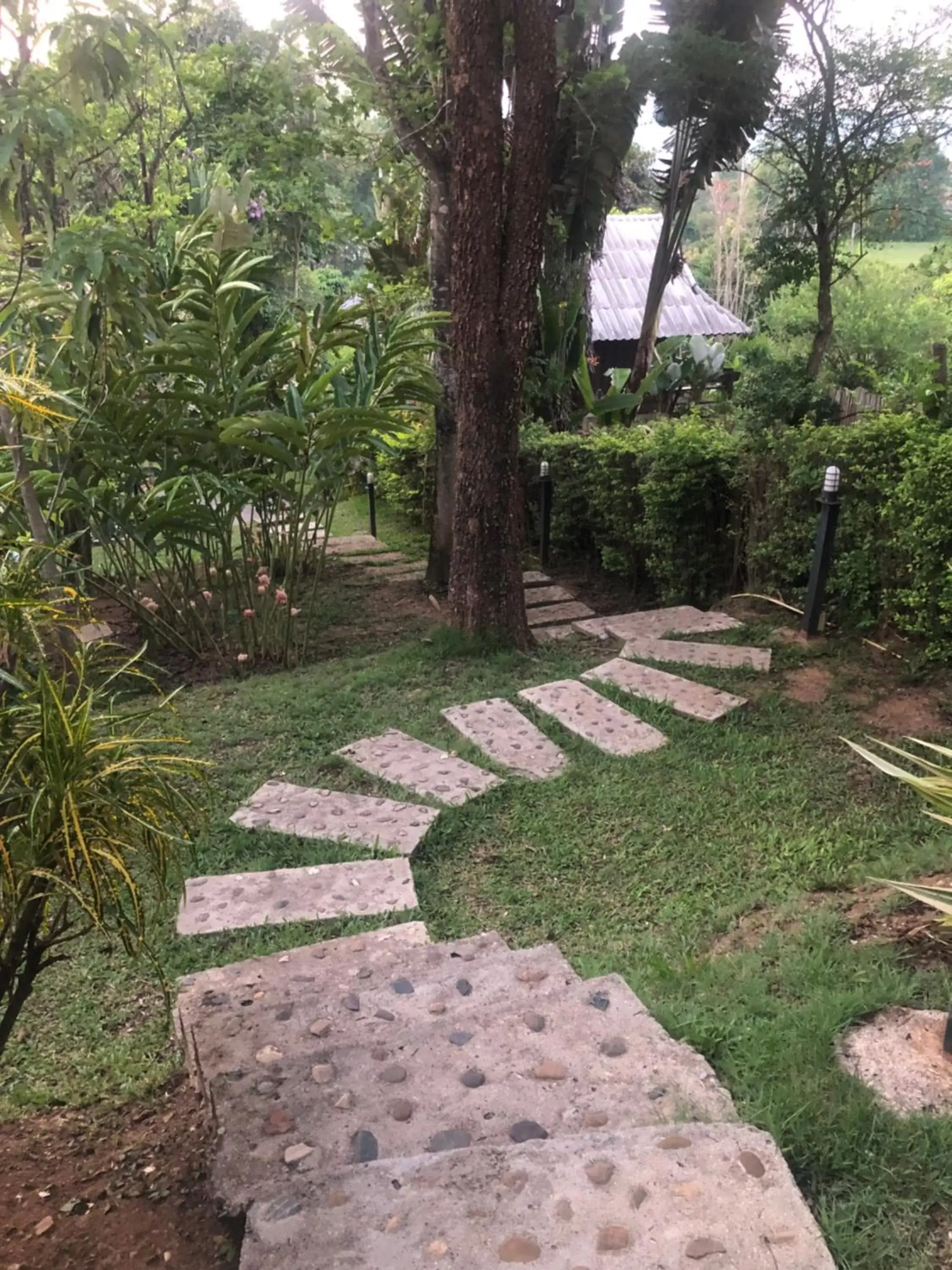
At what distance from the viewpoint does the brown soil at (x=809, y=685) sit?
3.67 metres

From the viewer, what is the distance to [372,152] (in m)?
6.20

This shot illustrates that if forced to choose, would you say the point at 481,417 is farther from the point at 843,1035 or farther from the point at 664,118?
the point at 664,118

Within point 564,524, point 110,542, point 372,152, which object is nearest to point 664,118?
point 372,152

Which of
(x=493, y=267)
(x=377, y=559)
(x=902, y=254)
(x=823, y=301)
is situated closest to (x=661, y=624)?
(x=493, y=267)

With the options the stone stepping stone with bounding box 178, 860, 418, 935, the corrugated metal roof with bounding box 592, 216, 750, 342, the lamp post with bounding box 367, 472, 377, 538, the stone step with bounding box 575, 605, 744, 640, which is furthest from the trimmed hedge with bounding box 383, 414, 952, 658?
the corrugated metal roof with bounding box 592, 216, 750, 342

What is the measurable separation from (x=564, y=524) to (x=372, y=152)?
9.15ft

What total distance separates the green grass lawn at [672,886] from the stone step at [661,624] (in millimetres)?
518

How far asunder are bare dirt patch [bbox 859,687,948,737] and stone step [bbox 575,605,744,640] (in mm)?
1053

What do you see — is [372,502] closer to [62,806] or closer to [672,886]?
[672,886]

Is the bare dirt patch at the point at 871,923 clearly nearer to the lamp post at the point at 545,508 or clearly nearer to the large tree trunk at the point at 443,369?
the large tree trunk at the point at 443,369

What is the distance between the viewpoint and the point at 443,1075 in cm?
154

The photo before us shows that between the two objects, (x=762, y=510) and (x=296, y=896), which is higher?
(x=762, y=510)

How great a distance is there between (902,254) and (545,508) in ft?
106

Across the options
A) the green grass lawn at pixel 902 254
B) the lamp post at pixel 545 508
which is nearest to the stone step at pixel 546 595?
the lamp post at pixel 545 508
